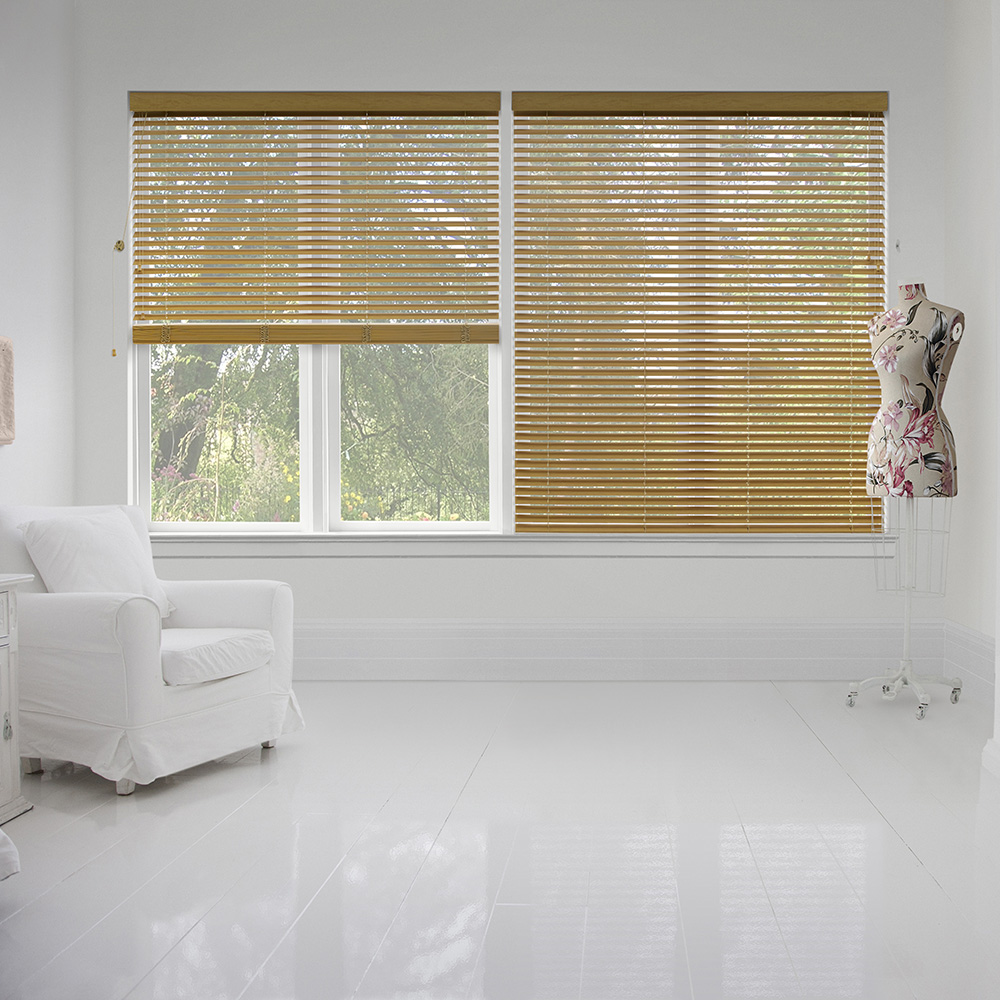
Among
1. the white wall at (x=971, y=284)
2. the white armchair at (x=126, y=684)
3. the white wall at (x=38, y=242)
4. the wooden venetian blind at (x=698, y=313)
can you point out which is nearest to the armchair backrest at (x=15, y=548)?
the white armchair at (x=126, y=684)

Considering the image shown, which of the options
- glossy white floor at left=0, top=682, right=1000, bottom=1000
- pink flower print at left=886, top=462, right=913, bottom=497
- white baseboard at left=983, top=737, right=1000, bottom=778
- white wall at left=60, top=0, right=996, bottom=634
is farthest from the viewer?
white wall at left=60, top=0, right=996, bottom=634

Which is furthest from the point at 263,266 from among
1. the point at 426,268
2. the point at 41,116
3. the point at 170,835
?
the point at 170,835

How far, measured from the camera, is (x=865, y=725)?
12.6 feet

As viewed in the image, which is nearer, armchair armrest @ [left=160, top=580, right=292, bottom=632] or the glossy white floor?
the glossy white floor

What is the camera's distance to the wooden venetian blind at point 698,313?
4.74 meters

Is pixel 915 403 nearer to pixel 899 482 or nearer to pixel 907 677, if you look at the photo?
pixel 899 482

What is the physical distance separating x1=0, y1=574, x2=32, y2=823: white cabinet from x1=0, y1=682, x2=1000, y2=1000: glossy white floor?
0.35 ft

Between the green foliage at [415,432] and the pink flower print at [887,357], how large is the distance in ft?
5.89

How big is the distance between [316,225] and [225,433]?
3.56 feet

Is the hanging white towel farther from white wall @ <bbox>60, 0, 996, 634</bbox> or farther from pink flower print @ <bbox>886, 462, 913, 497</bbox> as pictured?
pink flower print @ <bbox>886, 462, 913, 497</bbox>

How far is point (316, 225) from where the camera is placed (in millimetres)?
4750

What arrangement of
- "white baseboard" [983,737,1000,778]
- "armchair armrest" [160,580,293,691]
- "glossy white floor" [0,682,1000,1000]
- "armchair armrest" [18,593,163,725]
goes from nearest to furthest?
"glossy white floor" [0,682,1000,1000] → "armchair armrest" [18,593,163,725] → "white baseboard" [983,737,1000,778] → "armchair armrest" [160,580,293,691]

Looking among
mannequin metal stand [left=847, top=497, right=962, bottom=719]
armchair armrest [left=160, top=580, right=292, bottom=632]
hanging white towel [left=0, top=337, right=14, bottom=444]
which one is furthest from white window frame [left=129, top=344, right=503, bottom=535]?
mannequin metal stand [left=847, top=497, right=962, bottom=719]

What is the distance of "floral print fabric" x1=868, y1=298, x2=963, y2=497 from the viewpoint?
3926 mm
